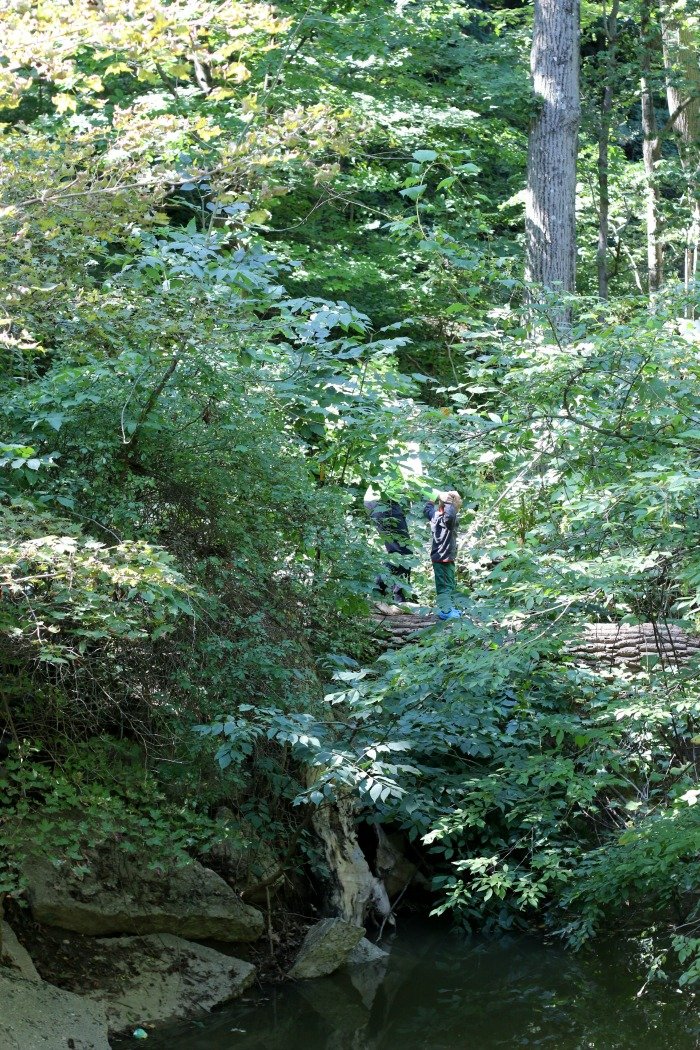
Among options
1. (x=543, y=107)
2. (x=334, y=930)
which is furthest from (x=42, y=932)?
(x=543, y=107)

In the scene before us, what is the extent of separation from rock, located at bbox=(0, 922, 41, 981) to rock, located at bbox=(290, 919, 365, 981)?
5.27ft

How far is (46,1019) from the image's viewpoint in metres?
5.19

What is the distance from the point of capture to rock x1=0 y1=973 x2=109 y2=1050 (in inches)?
197

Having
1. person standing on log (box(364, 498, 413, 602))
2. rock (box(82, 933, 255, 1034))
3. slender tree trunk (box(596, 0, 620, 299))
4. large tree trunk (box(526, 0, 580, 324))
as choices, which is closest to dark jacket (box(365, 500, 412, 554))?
person standing on log (box(364, 498, 413, 602))

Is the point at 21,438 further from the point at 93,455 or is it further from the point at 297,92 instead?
the point at 297,92

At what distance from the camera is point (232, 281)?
20.9ft

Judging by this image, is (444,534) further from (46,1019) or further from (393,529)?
(46,1019)

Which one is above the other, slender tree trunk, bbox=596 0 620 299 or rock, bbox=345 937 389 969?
slender tree trunk, bbox=596 0 620 299

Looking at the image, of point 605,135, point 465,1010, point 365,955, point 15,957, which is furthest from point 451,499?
point 605,135

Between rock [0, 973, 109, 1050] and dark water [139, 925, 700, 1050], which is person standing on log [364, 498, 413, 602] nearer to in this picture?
dark water [139, 925, 700, 1050]

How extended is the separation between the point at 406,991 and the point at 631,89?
13.1 meters

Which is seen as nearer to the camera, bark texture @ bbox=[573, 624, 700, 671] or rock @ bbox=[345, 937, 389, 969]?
rock @ bbox=[345, 937, 389, 969]

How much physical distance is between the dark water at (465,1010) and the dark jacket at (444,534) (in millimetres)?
3421

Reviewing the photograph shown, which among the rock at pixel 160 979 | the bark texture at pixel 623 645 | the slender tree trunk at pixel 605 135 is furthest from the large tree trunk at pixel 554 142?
the rock at pixel 160 979
